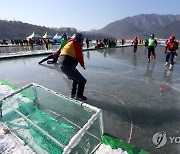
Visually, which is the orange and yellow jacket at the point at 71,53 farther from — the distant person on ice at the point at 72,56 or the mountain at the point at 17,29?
the mountain at the point at 17,29

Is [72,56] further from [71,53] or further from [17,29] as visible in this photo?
[17,29]

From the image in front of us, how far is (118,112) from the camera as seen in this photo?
4.05 meters

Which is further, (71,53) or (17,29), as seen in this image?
(17,29)

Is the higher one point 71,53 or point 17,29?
point 17,29

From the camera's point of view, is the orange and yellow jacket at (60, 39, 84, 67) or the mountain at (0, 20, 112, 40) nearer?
the orange and yellow jacket at (60, 39, 84, 67)

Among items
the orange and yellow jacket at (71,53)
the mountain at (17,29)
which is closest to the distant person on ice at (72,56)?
the orange and yellow jacket at (71,53)

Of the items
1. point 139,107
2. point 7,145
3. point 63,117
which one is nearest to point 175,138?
point 139,107

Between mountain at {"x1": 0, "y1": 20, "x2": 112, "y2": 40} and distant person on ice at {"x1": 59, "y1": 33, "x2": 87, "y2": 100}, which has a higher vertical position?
mountain at {"x1": 0, "y1": 20, "x2": 112, "y2": 40}

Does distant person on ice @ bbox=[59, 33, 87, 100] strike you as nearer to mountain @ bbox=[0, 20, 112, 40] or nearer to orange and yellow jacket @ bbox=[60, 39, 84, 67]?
orange and yellow jacket @ bbox=[60, 39, 84, 67]

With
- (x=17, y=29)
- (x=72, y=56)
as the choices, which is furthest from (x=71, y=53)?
(x=17, y=29)

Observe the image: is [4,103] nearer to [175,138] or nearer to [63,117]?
[63,117]

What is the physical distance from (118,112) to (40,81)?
13.2 feet

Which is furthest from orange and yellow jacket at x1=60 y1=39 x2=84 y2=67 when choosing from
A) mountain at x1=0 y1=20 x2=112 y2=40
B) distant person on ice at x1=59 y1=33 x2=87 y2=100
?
mountain at x1=0 y1=20 x2=112 y2=40

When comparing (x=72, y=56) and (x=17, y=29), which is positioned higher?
(x=17, y=29)
